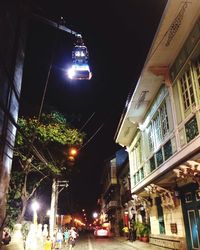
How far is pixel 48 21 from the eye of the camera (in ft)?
26.6

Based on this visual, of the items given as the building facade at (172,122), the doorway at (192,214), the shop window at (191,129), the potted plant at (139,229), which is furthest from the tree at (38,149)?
the shop window at (191,129)

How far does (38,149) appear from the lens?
2030cm

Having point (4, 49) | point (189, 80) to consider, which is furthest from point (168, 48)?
point (4, 49)

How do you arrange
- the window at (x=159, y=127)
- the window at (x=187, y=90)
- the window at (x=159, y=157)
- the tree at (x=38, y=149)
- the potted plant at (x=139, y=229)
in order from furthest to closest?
the potted plant at (x=139, y=229), the tree at (x=38, y=149), the window at (x=159, y=157), the window at (x=159, y=127), the window at (x=187, y=90)

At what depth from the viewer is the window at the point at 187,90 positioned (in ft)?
35.2

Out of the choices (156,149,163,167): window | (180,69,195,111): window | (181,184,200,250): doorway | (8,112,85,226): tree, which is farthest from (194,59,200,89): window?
(8,112,85,226): tree

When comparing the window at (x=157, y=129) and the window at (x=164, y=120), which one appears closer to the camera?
the window at (x=164, y=120)

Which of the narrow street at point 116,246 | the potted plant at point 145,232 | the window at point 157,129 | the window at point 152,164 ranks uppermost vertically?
the window at point 157,129

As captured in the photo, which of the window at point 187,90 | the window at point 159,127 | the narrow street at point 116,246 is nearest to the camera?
the window at point 187,90

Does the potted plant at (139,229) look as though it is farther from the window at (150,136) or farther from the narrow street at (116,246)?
the window at (150,136)

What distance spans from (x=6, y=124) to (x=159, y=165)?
32.5 ft

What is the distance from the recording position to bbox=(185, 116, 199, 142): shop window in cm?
1009

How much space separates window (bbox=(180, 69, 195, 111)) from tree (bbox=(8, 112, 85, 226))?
8.63m

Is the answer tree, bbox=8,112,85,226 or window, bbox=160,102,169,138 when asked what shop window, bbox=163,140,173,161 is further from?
tree, bbox=8,112,85,226
